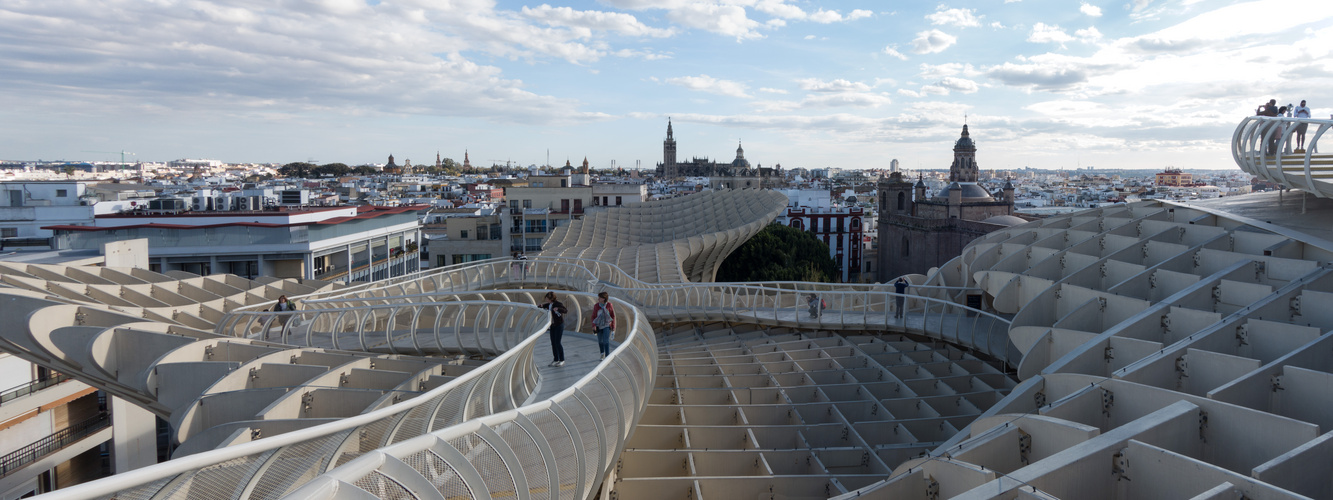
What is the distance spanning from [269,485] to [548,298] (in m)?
6.83

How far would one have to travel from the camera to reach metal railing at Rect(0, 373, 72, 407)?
17969 millimetres

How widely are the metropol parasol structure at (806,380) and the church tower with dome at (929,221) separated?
160ft

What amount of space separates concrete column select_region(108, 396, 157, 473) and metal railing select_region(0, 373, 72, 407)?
4.74 ft

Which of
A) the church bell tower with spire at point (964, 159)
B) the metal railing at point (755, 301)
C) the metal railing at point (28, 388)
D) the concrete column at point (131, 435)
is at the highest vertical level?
the church bell tower with spire at point (964, 159)

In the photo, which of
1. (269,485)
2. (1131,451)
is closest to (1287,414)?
(1131,451)

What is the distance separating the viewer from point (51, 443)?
747 inches

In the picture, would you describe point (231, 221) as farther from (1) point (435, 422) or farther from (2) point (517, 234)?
(1) point (435, 422)

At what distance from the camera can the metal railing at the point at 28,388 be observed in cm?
1797

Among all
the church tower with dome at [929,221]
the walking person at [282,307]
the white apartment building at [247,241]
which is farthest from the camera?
the church tower with dome at [929,221]

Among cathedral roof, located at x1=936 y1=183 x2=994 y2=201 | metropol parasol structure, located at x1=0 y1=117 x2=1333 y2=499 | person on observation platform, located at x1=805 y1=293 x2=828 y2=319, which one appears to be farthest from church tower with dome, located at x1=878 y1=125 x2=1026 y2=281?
metropol parasol structure, located at x1=0 y1=117 x2=1333 y2=499

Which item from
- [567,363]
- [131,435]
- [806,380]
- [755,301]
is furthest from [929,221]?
[567,363]

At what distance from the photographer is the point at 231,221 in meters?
35.9

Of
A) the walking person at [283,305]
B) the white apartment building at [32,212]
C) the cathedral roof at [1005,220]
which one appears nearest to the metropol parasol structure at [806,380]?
the walking person at [283,305]

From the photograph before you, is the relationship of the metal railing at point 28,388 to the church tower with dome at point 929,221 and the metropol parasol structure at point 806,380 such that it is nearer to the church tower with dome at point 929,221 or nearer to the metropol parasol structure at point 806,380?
the metropol parasol structure at point 806,380
